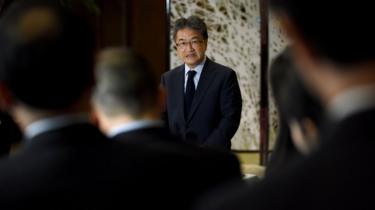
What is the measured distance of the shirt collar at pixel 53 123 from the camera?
4.16ft

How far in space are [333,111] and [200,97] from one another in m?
3.07

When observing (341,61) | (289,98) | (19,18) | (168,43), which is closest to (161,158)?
(19,18)

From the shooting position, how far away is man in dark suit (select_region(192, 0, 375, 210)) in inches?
27.6

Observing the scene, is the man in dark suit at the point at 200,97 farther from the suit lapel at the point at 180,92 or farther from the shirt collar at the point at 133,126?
the shirt collar at the point at 133,126

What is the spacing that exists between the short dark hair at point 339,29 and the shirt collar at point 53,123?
0.60 metres

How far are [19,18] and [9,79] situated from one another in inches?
4.5

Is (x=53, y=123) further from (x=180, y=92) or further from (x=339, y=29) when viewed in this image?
(x=180, y=92)

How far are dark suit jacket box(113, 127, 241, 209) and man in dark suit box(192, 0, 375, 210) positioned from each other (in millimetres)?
539

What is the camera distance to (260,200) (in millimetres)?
723

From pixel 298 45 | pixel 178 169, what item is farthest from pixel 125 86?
pixel 298 45

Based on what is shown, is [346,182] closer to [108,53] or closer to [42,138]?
[42,138]

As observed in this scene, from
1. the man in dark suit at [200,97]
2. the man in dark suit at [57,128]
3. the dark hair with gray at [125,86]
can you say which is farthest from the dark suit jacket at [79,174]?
the man in dark suit at [200,97]

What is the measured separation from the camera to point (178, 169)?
1370mm

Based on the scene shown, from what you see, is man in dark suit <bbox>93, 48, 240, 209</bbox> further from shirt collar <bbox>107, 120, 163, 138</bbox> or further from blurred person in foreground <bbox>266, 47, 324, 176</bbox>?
blurred person in foreground <bbox>266, 47, 324, 176</bbox>
